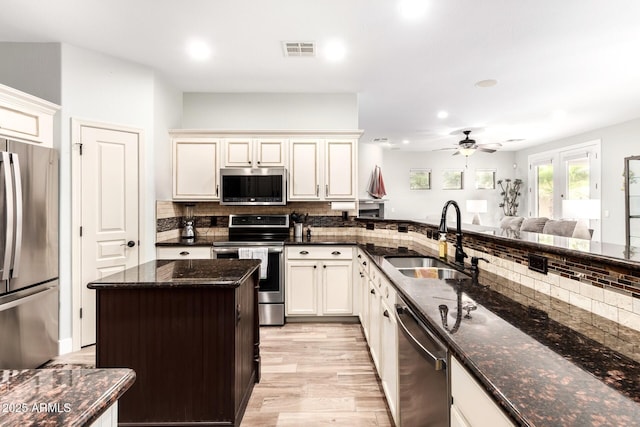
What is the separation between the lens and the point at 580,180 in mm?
6828

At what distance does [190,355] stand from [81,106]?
8.84ft

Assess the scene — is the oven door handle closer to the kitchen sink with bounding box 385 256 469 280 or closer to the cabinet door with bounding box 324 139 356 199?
the cabinet door with bounding box 324 139 356 199

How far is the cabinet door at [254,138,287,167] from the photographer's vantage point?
13.0 ft

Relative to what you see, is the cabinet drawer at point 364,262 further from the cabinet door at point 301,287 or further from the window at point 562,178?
the window at point 562,178

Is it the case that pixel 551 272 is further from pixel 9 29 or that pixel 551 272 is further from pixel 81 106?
pixel 9 29

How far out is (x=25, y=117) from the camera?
256cm

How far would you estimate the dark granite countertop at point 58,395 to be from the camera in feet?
1.87

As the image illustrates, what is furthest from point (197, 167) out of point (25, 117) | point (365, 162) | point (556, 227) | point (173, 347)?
point (556, 227)

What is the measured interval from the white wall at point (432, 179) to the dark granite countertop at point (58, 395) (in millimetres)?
8341

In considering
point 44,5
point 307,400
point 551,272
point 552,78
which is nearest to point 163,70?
point 44,5

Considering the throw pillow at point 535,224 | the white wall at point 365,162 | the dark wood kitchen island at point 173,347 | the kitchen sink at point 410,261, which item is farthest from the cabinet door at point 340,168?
the throw pillow at point 535,224

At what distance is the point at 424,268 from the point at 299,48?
230 cm

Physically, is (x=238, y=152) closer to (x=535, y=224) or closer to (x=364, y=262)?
(x=364, y=262)

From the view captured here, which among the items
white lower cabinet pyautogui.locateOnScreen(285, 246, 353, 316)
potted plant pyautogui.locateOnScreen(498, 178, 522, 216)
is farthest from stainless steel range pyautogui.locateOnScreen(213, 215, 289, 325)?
potted plant pyautogui.locateOnScreen(498, 178, 522, 216)
